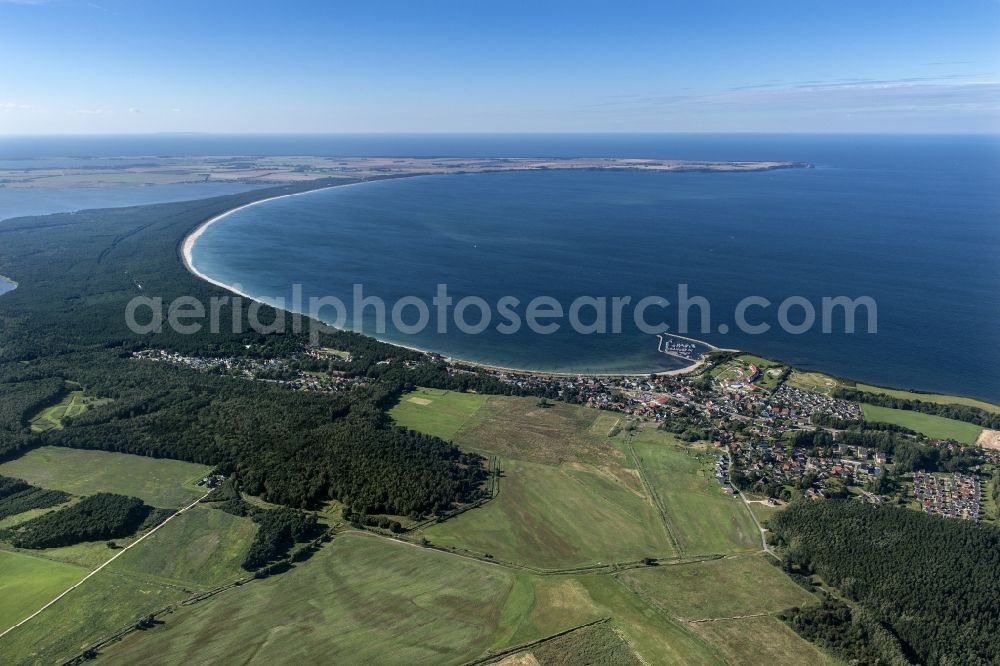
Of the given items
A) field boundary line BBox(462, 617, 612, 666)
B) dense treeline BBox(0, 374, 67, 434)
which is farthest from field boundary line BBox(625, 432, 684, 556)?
dense treeline BBox(0, 374, 67, 434)

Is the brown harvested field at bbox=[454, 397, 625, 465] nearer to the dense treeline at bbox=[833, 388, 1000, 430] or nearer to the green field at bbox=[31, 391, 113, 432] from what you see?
the dense treeline at bbox=[833, 388, 1000, 430]

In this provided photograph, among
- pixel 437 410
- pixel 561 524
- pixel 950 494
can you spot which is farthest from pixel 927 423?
pixel 437 410

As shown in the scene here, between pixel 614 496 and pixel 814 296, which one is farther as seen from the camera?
pixel 814 296

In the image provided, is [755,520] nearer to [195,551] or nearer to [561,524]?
[561,524]

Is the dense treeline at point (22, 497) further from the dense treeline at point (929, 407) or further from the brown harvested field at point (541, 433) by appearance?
the dense treeline at point (929, 407)

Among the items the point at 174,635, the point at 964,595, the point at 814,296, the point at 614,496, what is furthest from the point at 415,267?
the point at 964,595

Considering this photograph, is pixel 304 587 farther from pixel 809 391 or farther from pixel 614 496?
pixel 809 391
